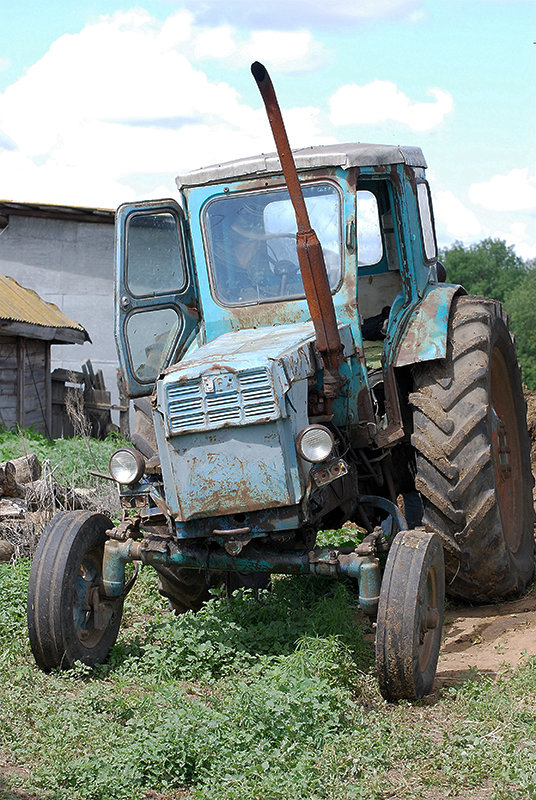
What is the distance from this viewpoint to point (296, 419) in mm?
5504

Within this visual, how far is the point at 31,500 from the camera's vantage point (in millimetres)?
9102

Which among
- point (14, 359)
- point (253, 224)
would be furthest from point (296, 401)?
point (14, 359)

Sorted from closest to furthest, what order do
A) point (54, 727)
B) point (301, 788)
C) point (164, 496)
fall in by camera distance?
point (301, 788) < point (54, 727) < point (164, 496)

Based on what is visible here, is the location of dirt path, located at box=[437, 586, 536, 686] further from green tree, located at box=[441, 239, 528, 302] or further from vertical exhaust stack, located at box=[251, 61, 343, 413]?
green tree, located at box=[441, 239, 528, 302]

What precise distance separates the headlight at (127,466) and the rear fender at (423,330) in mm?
1777

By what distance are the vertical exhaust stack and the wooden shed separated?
389 inches

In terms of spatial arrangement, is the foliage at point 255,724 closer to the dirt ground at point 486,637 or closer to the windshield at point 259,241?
the dirt ground at point 486,637

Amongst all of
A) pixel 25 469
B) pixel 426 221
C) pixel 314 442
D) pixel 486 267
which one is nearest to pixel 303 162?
pixel 426 221

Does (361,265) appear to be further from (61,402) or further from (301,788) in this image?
(61,402)

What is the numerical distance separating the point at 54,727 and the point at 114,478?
142 cm

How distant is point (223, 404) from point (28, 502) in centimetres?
424

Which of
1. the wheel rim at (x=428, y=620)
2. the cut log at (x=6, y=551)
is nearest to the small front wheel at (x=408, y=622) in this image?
the wheel rim at (x=428, y=620)

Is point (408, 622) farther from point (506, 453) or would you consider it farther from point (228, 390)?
point (506, 453)

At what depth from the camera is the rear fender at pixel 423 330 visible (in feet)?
21.1
